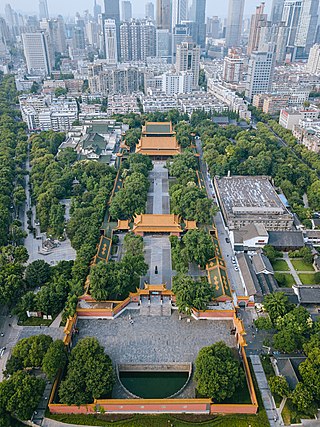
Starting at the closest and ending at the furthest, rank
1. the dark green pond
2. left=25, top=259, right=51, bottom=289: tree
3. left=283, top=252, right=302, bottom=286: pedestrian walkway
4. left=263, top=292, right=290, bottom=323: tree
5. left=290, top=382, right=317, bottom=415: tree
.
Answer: left=290, top=382, right=317, bottom=415: tree → the dark green pond → left=263, top=292, right=290, bottom=323: tree → left=25, top=259, right=51, bottom=289: tree → left=283, top=252, right=302, bottom=286: pedestrian walkway

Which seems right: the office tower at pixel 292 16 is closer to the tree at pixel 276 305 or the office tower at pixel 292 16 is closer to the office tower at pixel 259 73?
the office tower at pixel 259 73

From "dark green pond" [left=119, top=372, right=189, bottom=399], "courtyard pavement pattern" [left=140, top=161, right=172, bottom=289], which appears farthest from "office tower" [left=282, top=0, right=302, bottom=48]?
"dark green pond" [left=119, top=372, right=189, bottom=399]

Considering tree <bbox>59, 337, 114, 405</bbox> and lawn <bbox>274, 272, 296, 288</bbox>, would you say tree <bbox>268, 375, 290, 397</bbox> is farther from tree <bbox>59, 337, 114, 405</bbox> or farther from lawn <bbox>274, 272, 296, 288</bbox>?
lawn <bbox>274, 272, 296, 288</bbox>

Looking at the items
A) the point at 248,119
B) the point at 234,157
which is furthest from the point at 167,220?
the point at 248,119

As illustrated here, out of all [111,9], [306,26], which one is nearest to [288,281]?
[111,9]

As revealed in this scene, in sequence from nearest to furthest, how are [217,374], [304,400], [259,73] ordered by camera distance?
1. [304,400]
2. [217,374]
3. [259,73]

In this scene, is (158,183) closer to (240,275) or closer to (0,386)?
(240,275)

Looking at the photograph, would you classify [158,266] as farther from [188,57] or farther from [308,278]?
[188,57]
